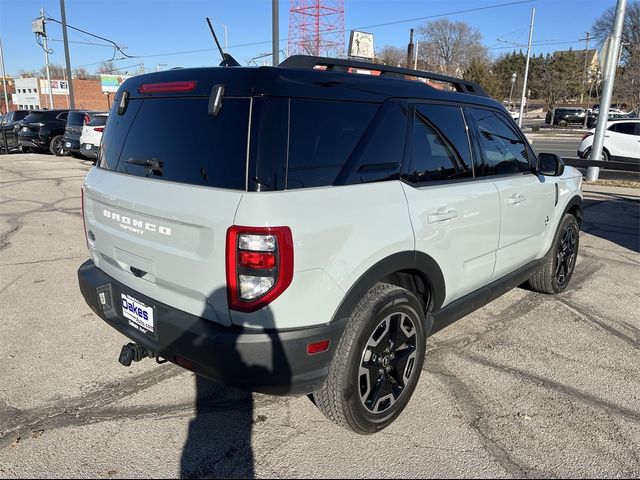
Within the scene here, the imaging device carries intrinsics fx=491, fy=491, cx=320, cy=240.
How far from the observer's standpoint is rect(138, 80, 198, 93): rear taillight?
2.48 meters

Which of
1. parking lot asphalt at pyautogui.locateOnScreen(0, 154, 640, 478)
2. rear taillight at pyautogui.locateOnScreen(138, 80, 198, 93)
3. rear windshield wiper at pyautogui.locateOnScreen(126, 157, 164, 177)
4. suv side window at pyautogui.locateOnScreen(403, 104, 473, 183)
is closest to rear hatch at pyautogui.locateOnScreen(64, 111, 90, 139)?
parking lot asphalt at pyautogui.locateOnScreen(0, 154, 640, 478)

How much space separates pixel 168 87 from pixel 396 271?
1567mm

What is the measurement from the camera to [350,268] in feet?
7.72

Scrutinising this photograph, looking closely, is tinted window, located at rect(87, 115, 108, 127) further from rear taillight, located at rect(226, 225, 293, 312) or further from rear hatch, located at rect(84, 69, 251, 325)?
rear taillight, located at rect(226, 225, 293, 312)

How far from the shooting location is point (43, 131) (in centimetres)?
1844

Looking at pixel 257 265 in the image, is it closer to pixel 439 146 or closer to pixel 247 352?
pixel 247 352

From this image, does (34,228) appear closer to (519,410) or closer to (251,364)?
(251,364)

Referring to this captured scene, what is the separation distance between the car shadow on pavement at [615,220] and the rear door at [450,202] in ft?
14.8

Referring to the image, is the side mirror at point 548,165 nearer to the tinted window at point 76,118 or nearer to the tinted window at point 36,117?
the tinted window at point 76,118

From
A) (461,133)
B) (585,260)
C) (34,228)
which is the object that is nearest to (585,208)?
(585,260)

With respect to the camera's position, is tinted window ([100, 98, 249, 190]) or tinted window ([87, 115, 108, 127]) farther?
tinted window ([87, 115, 108, 127])

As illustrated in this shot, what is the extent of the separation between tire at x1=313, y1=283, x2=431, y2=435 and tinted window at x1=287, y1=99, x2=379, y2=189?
2.29 feet

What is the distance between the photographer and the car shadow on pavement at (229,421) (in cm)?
221

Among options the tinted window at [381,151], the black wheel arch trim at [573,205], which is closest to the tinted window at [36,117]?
the black wheel arch trim at [573,205]
